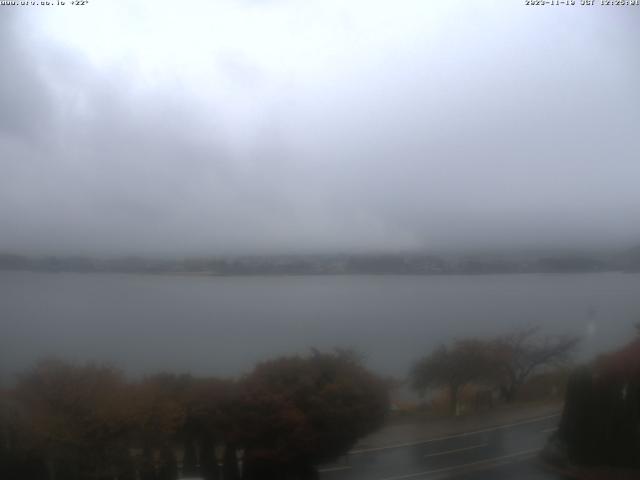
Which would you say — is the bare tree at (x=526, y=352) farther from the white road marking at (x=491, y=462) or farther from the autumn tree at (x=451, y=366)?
the white road marking at (x=491, y=462)

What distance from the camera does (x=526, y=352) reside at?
2082mm

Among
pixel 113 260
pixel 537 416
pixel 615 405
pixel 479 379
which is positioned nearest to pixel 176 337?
pixel 113 260

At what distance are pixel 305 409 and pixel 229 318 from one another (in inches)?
15.3

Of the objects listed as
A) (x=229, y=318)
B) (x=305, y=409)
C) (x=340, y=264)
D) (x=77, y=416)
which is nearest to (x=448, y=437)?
(x=305, y=409)

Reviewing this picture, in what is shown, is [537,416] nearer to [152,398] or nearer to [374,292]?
[374,292]

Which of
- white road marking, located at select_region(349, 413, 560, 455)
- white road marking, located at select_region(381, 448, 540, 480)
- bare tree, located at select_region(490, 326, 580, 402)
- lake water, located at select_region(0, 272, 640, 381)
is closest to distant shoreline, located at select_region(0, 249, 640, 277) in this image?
lake water, located at select_region(0, 272, 640, 381)

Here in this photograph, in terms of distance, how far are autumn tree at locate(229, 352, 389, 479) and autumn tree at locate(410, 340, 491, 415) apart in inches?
5.1

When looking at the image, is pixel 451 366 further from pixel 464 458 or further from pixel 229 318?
pixel 229 318

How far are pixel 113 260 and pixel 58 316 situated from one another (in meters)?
0.28

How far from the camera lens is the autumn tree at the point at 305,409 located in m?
1.99

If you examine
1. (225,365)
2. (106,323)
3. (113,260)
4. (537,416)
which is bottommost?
(537,416)

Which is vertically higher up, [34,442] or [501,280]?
[501,280]

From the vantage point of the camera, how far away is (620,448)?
89.4 inches

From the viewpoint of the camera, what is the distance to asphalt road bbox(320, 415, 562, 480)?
2166 mm
